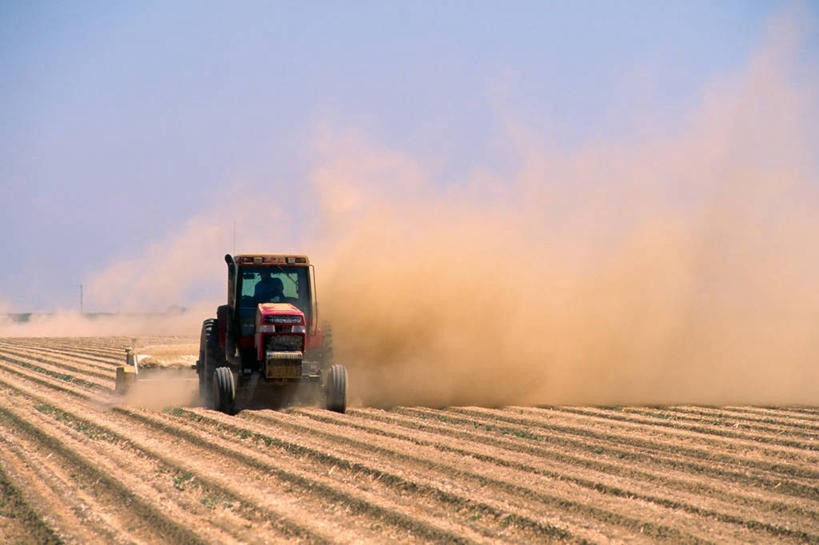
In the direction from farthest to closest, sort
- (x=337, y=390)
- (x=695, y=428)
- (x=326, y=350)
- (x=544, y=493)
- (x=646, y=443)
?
(x=326, y=350) < (x=337, y=390) < (x=695, y=428) < (x=646, y=443) < (x=544, y=493)

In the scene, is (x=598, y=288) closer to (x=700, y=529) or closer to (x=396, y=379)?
(x=396, y=379)

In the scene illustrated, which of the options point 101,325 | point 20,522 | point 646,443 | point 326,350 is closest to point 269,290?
point 326,350

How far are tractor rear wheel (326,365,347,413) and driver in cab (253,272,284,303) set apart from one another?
1.63 meters

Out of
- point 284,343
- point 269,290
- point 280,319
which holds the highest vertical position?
point 269,290

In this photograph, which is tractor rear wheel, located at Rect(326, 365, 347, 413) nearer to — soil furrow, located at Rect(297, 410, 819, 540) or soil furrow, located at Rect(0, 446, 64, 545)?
soil furrow, located at Rect(297, 410, 819, 540)

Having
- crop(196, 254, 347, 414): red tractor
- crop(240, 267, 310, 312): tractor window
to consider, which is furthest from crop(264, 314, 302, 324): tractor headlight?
crop(240, 267, 310, 312): tractor window

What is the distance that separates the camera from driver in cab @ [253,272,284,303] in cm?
1458

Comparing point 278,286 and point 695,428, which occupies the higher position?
point 278,286

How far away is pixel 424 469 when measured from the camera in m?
9.20

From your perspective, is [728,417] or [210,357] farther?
[210,357]

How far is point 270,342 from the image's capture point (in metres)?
13.6

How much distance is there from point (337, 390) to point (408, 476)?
5.21 metres

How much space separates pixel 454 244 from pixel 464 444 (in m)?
7.72

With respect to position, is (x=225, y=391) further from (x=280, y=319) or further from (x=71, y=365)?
(x=71, y=365)
